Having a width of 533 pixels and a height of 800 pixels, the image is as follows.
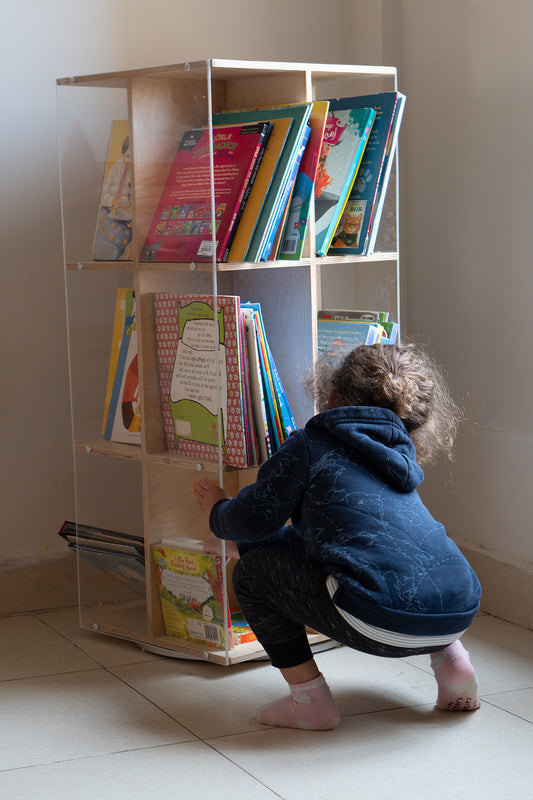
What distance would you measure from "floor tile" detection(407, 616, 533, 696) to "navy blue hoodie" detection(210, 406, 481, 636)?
1.16 ft

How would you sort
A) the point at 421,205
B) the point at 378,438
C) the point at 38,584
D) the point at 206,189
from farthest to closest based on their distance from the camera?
the point at 421,205 < the point at 38,584 < the point at 206,189 < the point at 378,438

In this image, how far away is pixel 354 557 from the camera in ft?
5.49

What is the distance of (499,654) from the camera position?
2164 millimetres

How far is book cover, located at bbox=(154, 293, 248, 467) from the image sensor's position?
78.5 inches

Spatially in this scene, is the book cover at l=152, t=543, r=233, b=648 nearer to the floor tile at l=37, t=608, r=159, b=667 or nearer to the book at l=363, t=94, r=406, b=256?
the floor tile at l=37, t=608, r=159, b=667

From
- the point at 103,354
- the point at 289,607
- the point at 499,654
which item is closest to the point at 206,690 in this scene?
the point at 289,607

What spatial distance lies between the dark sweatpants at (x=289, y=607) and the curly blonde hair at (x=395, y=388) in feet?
1.04

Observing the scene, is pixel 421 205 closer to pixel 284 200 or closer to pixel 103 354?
pixel 284 200

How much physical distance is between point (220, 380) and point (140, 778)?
772 mm

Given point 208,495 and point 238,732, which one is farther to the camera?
point 208,495

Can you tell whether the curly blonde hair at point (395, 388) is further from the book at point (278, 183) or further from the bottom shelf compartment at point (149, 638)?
the bottom shelf compartment at point (149, 638)

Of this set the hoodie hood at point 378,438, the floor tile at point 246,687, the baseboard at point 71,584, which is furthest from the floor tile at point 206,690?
the hoodie hood at point 378,438

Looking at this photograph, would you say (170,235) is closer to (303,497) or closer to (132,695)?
(303,497)

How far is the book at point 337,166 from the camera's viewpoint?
2131mm
